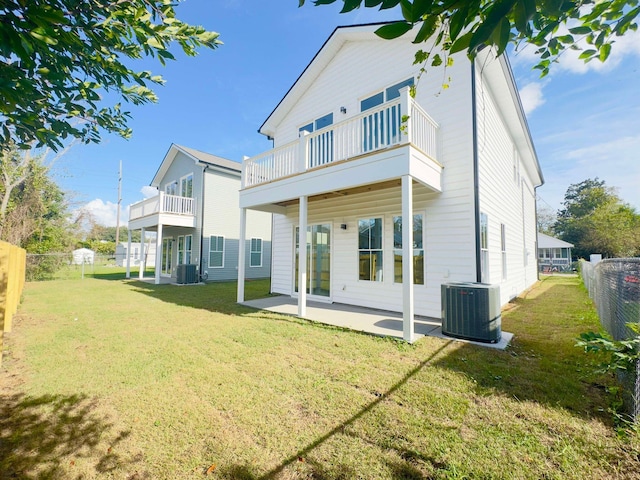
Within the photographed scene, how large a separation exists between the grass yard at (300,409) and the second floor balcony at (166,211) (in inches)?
409

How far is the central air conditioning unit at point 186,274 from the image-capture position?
1462 centimetres

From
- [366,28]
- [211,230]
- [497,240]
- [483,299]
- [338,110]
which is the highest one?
[366,28]

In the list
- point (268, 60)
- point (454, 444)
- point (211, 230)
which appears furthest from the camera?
point (211, 230)

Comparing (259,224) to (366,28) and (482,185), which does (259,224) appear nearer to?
(366,28)

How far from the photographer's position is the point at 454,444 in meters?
2.48

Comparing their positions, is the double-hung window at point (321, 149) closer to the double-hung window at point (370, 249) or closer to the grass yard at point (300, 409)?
the double-hung window at point (370, 249)

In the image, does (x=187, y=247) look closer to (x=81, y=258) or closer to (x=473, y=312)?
(x=81, y=258)

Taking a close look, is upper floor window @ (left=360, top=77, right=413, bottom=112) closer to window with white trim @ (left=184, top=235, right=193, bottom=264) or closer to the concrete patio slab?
the concrete patio slab

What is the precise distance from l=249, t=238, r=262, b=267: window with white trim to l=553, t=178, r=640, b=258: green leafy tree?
32.7 metres

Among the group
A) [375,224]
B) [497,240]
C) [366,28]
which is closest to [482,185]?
[497,240]

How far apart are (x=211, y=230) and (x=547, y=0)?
56.1ft

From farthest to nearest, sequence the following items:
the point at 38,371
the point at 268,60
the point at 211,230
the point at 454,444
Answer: the point at 211,230 < the point at 268,60 < the point at 38,371 < the point at 454,444

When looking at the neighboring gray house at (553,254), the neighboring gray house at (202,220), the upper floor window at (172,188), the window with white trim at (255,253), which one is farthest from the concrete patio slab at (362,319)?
the neighboring gray house at (553,254)

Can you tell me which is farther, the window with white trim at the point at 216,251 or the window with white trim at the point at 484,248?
the window with white trim at the point at 216,251
